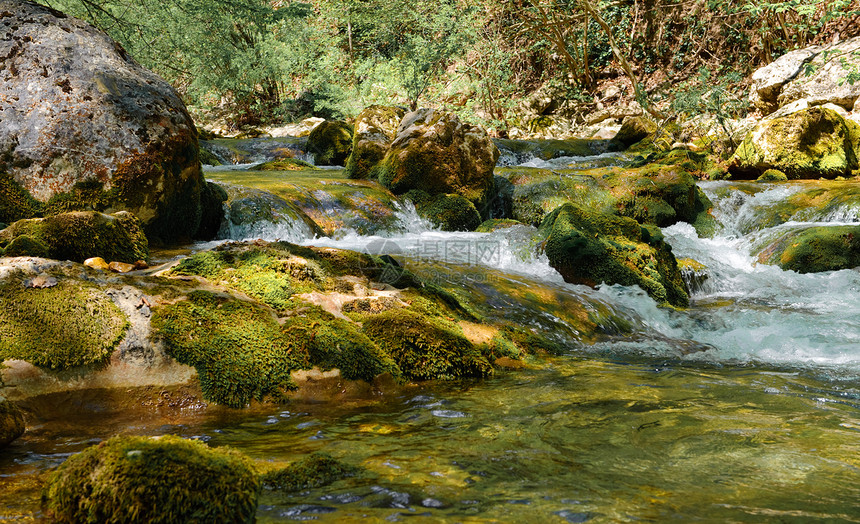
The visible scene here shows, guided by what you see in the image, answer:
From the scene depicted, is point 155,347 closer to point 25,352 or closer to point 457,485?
point 25,352

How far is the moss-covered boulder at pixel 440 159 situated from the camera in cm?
1132

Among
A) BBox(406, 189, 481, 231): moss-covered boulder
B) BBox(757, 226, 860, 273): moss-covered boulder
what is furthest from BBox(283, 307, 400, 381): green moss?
BBox(757, 226, 860, 273): moss-covered boulder

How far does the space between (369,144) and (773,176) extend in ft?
34.2

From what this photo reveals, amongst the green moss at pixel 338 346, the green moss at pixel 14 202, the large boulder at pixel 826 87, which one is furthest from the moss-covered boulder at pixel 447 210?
the large boulder at pixel 826 87

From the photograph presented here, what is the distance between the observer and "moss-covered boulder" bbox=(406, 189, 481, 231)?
35.8 ft

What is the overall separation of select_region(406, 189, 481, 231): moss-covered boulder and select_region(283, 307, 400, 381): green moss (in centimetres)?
688

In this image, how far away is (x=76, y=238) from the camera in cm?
478

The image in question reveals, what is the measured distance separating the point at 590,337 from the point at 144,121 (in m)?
5.78

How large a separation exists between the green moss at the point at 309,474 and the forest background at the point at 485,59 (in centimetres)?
1881

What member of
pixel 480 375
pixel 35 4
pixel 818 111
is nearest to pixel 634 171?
pixel 818 111

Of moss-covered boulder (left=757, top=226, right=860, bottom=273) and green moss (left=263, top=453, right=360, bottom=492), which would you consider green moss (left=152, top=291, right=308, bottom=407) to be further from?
moss-covered boulder (left=757, top=226, right=860, bottom=273)

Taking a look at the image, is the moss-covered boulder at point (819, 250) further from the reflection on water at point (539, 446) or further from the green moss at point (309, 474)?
the green moss at point (309, 474)

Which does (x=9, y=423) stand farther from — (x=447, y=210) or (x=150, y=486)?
(x=447, y=210)

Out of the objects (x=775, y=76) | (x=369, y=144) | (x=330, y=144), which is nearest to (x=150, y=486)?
(x=369, y=144)
